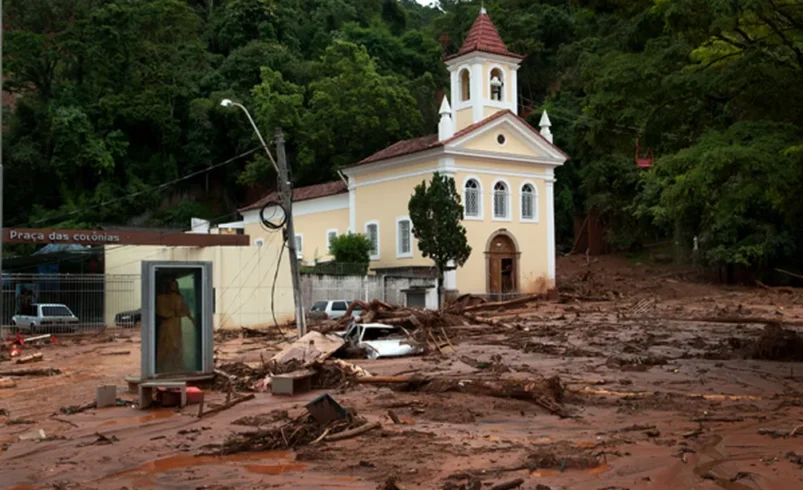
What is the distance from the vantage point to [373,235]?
171 feet

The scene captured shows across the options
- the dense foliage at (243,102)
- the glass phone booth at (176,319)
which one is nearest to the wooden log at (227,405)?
the glass phone booth at (176,319)

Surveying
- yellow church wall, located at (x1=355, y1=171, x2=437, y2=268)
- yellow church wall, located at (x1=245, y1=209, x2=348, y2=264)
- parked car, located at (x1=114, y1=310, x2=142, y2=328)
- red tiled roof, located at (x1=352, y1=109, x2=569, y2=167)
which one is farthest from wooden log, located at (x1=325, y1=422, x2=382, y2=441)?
yellow church wall, located at (x1=245, y1=209, x2=348, y2=264)

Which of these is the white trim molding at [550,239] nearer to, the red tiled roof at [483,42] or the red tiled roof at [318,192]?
the red tiled roof at [483,42]

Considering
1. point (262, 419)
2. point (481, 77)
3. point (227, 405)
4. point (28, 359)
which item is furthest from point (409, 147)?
point (262, 419)

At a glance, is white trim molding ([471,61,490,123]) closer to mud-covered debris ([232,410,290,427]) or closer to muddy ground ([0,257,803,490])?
muddy ground ([0,257,803,490])

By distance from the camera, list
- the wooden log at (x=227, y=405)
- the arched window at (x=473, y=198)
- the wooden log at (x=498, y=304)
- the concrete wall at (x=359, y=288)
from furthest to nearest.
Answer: the arched window at (x=473, y=198) < the concrete wall at (x=359, y=288) < the wooden log at (x=498, y=304) < the wooden log at (x=227, y=405)

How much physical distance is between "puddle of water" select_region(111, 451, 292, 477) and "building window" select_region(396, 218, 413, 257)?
38.3 metres

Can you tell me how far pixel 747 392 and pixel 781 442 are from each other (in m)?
4.74

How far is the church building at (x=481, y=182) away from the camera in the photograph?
4875 cm

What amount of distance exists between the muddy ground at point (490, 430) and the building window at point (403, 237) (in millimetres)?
24539

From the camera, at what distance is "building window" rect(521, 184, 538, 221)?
52.1m

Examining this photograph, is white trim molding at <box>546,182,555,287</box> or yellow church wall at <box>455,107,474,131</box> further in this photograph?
white trim molding at <box>546,182,555,287</box>

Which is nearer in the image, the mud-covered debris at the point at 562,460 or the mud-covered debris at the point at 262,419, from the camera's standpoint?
the mud-covered debris at the point at 562,460

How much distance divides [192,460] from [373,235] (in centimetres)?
4113
